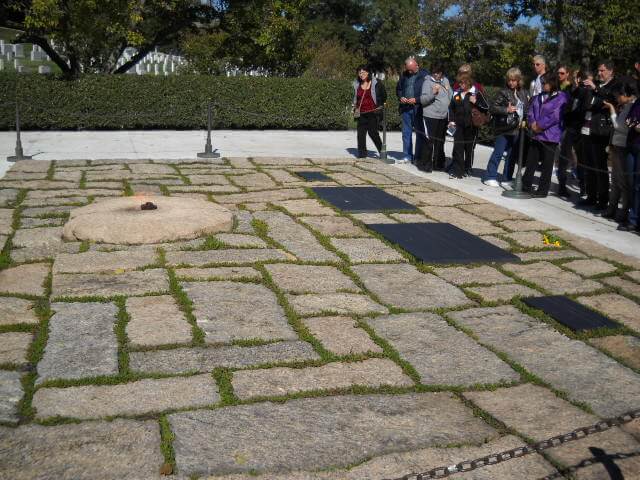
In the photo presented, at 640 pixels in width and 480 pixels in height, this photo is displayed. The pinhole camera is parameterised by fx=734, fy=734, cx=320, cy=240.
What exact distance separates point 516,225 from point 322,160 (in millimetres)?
4420

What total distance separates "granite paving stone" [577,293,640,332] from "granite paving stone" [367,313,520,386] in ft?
3.74

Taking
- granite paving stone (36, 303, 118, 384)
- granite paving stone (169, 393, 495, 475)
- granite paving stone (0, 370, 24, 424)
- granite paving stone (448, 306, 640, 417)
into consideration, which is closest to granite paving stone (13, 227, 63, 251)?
granite paving stone (36, 303, 118, 384)

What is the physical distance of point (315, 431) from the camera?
325cm

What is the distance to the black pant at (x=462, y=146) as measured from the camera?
31.5ft

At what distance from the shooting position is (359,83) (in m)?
11.1

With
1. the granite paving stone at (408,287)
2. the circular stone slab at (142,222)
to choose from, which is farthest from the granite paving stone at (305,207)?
the granite paving stone at (408,287)

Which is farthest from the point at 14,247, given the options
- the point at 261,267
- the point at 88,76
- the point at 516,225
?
the point at 88,76

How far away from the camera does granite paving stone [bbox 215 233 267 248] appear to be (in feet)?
20.1

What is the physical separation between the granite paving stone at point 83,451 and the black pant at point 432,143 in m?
7.56

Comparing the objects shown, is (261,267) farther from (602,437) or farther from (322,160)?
(322,160)

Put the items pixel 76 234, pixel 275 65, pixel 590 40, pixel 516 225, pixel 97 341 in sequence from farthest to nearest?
pixel 590 40 → pixel 275 65 → pixel 516 225 → pixel 76 234 → pixel 97 341

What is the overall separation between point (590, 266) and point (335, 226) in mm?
2291

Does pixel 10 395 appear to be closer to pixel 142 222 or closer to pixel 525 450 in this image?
pixel 525 450

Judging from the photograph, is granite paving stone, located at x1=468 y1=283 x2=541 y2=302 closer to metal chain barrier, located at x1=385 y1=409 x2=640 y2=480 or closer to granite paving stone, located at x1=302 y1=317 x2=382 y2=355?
granite paving stone, located at x1=302 y1=317 x2=382 y2=355
